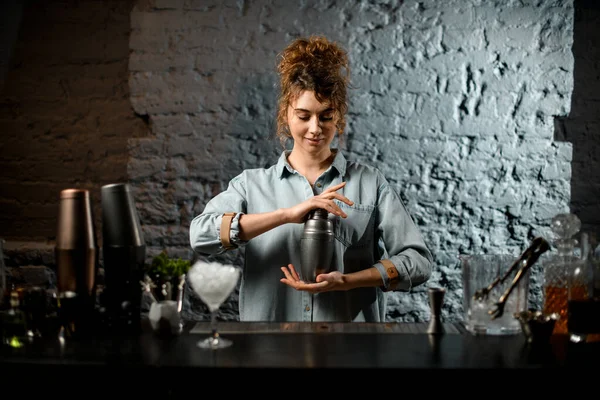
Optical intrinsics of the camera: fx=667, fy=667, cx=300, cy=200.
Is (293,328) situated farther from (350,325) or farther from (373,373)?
(373,373)

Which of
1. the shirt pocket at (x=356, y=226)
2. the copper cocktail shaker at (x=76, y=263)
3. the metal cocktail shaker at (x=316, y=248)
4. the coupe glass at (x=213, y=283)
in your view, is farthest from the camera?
the shirt pocket at (x=356, y=226)

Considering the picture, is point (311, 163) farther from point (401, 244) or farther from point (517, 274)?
point (517, 274)

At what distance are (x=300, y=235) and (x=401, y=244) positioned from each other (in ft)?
1.28

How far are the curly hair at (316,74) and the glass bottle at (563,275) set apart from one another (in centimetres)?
96

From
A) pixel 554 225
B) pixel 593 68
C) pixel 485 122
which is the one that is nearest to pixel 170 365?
pixel 554 225

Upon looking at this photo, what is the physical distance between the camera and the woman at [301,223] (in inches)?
98.8

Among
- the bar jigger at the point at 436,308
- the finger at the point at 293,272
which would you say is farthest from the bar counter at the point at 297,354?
the finger at the point at 293,272

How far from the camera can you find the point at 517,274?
6.52 feet

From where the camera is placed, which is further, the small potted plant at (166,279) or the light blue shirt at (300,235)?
the light blue shirt at (300,235)

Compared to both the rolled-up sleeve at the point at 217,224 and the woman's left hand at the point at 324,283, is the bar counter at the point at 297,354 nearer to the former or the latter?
the woman's left hand at the point at 324,283

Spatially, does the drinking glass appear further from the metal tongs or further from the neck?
the neck

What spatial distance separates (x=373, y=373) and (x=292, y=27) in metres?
2.30

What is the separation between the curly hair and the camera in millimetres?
2580

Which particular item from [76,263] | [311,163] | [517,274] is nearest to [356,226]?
[311,163]
